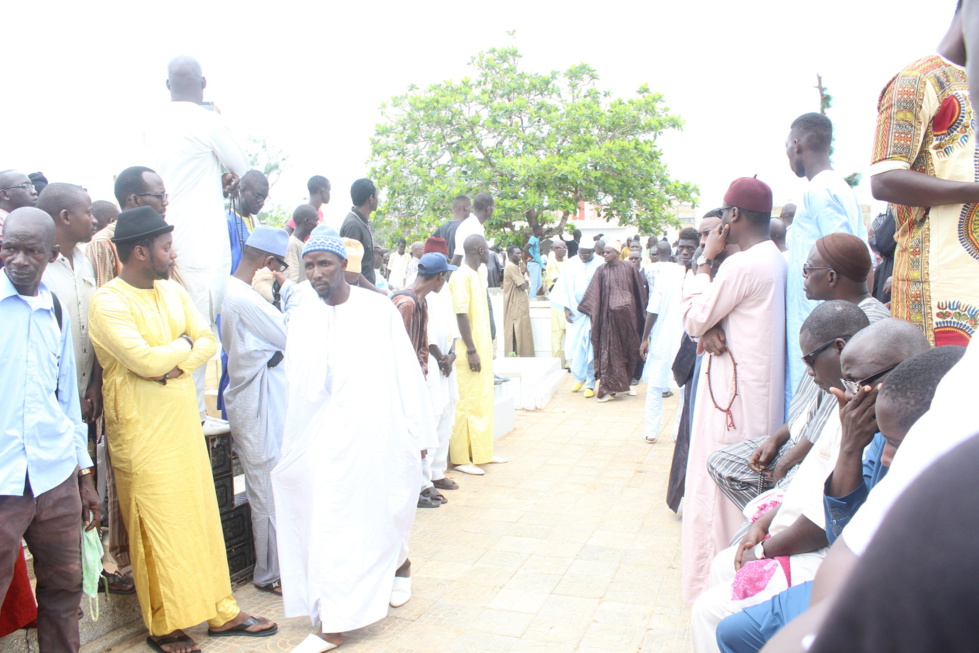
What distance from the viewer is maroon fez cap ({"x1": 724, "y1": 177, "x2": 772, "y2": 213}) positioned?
3762mm

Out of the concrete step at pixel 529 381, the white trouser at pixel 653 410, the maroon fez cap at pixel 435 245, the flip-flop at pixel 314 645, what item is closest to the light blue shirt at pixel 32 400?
the flip-flop at pixel 314 645

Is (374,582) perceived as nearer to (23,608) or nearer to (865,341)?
(23,608)

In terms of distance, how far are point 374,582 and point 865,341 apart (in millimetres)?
2666

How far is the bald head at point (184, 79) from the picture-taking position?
15.1 ft

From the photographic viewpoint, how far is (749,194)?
3766 millimetres

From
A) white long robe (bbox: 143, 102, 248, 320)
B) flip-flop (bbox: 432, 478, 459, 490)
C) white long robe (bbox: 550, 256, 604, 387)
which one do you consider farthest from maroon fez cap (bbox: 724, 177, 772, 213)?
white long robe (bbox: 550, 256, 604, 387)

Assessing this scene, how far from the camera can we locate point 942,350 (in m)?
1.70

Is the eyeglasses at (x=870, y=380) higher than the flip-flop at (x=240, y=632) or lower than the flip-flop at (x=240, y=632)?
higher

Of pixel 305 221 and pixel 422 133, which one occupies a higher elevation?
pixel 422 133

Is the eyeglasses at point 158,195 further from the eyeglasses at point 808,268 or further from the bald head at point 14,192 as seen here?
the eyeglasses at point 808,268

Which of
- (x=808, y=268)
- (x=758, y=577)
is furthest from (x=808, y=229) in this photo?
(x=758, y=577)

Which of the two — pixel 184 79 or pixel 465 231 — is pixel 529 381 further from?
pixel 184 79

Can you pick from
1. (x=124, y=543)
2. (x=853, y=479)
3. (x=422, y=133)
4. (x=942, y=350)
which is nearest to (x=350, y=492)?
(x=124, y=543)

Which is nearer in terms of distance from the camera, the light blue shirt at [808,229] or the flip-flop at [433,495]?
the light blue shirt at [808,229]
